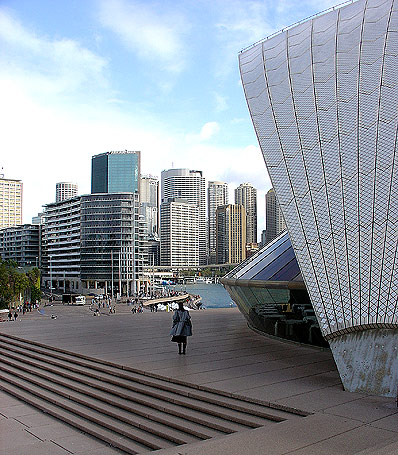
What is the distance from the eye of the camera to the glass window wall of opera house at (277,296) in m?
13.9

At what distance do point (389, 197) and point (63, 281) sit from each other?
130454 millimetres

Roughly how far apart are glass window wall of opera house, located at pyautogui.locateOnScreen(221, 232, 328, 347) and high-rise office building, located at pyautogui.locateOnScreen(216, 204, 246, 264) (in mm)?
158584

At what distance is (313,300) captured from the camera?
35.2ft

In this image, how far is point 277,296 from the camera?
14781mm

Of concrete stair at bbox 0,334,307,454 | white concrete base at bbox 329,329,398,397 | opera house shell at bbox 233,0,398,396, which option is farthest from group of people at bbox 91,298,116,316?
white concrete base at bbox 329,329,398,397

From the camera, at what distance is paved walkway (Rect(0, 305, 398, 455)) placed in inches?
265

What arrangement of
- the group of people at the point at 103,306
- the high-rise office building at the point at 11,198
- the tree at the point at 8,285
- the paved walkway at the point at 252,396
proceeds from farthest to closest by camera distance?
the high-rise office building at the point at 11,198
the tree at the point at 8,285
the group of people at the point at 103,306
the paved walkway at the point at 252,396

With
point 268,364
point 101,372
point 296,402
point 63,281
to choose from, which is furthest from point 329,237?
point 63,281

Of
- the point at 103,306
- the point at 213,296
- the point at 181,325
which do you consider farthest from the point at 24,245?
the point at 181,325

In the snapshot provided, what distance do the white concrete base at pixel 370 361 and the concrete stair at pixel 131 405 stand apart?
187 centimetres

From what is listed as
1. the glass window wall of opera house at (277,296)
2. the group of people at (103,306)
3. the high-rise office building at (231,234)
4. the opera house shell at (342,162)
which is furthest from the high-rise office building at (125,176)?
the opera house shell at (342,162)

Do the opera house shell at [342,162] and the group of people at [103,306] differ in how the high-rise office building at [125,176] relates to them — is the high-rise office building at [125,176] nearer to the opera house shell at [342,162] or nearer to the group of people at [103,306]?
the group of people at [103,306]

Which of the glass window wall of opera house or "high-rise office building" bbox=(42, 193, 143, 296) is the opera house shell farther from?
"high-rise office building" bbox=(42, 193, 143, 296)

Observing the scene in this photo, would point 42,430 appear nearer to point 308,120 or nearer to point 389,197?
point 389,197
